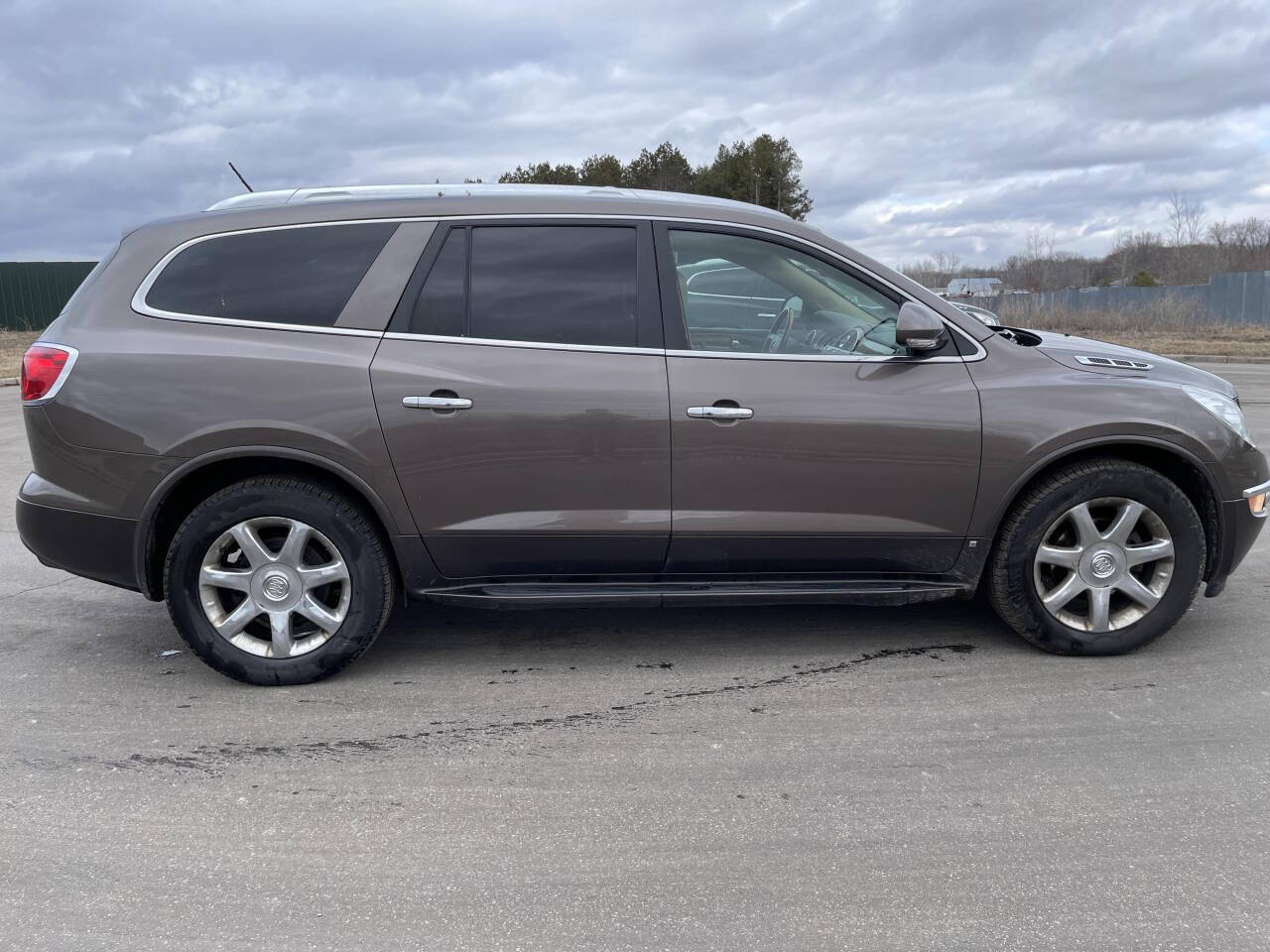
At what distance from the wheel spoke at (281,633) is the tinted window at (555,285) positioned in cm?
133

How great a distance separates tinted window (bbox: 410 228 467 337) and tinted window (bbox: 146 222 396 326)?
0.24 m

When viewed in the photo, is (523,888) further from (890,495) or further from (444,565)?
(890,495)

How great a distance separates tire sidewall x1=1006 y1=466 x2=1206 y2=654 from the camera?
4.09 m

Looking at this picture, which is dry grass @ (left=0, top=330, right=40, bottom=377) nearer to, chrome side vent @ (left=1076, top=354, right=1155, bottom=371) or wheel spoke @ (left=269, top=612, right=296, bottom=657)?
wheel spoke @ (left=269, top=612, right=296, bottom=657)

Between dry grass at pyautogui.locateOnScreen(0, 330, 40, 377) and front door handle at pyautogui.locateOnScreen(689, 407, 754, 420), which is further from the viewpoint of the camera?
dry grass at pyautogui.locateOnScreen(0, 330, 40, 377)

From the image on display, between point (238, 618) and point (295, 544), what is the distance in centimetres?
37

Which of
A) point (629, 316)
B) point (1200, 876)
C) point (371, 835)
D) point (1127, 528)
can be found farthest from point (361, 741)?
point (1127, 528)

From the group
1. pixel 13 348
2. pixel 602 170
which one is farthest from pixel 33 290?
pixel 602 170

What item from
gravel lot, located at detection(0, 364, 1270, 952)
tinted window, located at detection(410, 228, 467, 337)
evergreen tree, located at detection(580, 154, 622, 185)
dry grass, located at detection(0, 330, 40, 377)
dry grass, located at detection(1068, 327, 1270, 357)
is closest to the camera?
gravel lot, located at detection(0, 364, 1270, 952)

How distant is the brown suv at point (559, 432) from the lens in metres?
3.88

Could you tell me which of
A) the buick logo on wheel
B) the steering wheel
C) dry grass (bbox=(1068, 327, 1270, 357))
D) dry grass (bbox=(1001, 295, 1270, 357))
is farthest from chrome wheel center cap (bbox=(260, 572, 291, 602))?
dry grass (bbox=(1001, 295, 1270, 357))

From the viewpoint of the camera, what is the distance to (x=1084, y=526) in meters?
4.12

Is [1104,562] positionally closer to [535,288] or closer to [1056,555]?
[1056,555]

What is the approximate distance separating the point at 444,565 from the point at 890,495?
1767 millimetres
